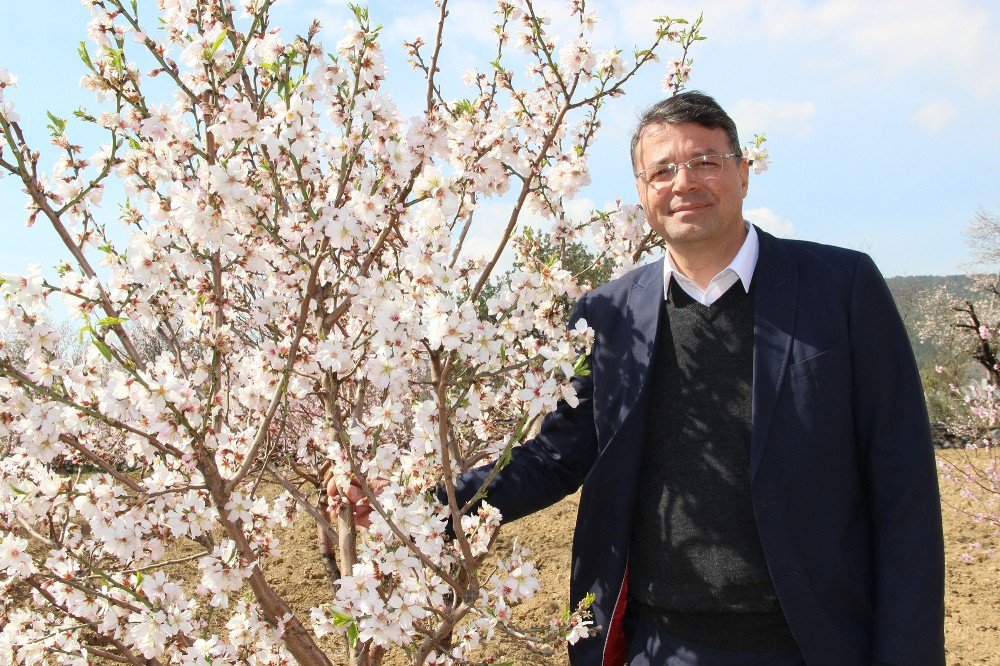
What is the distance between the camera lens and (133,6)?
2396 millimetres

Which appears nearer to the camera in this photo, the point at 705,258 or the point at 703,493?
the point at 703,493

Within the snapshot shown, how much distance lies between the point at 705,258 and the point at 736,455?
0.54 meters

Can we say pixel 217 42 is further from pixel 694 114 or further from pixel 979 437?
pixel 979 437

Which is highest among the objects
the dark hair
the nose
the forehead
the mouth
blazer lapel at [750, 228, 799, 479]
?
the dark hair

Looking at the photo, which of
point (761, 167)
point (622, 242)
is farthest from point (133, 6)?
point (761, 167)

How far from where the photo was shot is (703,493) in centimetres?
176

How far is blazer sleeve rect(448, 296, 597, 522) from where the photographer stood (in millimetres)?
1999

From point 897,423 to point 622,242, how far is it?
2131 millimetres

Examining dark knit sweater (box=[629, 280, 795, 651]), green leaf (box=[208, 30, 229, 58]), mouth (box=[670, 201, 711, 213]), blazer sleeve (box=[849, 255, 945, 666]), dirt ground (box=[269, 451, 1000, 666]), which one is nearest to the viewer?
blazer sleeve (box=[849, 255, 945, 666])

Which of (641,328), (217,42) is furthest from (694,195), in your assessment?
(217,42)

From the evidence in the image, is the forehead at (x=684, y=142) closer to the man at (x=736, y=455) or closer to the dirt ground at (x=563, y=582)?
the man at (x=736, y=455)

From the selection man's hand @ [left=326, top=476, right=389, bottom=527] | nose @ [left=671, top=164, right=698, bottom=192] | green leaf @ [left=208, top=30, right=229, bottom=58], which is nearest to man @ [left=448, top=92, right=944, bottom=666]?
nose @ [left=671, top=164, right=698, bottom=192]

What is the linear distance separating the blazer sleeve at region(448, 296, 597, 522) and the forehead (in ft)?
2.06

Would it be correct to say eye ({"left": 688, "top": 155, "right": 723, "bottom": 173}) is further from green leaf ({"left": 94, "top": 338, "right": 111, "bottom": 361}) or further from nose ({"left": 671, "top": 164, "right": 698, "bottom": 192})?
green leaf ({"left": 94, "top": 338, "right": 111, "bottom": 361})
